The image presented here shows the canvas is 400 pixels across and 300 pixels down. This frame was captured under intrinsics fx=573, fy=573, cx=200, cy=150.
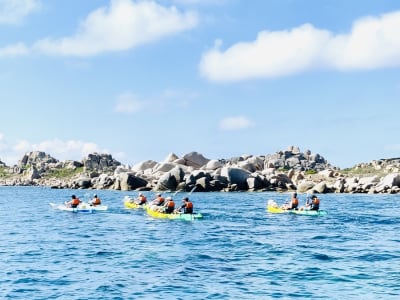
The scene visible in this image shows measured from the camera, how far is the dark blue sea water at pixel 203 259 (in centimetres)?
2119

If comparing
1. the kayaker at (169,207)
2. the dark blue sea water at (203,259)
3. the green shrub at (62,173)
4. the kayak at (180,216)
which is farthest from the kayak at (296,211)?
the green shrub at (62,173)

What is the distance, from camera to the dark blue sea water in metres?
21.2

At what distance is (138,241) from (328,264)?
12.5 m

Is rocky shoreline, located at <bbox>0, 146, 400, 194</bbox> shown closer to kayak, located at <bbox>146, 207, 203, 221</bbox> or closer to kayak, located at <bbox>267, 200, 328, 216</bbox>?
kayak, located at <bbox>267, 200, 328, 216</bbox>

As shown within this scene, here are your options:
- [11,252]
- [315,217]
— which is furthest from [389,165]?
[11,252]

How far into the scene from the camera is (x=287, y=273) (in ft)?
78.8

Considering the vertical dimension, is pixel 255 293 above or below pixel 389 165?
below

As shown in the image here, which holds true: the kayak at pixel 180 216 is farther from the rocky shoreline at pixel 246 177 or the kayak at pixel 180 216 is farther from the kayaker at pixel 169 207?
the rocky shoreline at pixel 246 177

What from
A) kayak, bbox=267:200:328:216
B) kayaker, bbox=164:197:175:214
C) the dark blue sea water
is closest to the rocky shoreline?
kayak, bbox=267:200:328:216

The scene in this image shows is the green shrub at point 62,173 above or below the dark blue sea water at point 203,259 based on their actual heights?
above

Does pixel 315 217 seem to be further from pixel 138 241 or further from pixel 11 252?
pixel 11 252

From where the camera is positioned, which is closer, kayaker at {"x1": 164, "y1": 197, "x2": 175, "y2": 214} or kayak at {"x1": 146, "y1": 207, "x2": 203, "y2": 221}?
kayak at {"x1": 146, "y1": 207, "x2": 203, "y2": 221}

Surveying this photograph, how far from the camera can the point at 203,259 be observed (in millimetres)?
27438

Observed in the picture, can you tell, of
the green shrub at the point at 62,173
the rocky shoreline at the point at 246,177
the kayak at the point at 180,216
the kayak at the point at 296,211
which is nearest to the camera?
the kayak at the point at 180,216
